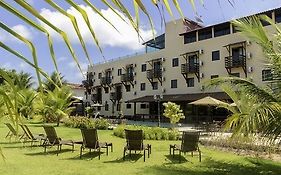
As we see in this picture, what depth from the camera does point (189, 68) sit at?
3650 centimetres

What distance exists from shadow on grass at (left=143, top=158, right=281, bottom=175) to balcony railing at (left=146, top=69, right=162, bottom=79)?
30371 millimetres

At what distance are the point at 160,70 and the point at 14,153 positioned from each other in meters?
30.2

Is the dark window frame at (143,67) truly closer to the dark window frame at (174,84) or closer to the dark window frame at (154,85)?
the dark window frame at (154,85)

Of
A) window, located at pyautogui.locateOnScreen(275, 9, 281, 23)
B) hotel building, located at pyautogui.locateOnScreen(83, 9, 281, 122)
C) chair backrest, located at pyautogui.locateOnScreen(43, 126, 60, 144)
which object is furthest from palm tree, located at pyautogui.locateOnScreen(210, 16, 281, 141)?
window, located at pyautogui.locateOnScreen(275, 9, 281, 23)

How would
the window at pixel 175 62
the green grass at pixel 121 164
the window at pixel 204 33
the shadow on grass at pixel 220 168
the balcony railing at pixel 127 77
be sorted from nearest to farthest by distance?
1. the green grass at pixel 121 164
2. the shadow on grass at pixel 220 168
3. the window at pixel 204 33
4. the window at pixel 175 62
5. the balcony railing at pixel 127 77

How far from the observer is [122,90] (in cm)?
4816

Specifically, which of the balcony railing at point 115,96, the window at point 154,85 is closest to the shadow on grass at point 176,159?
the window at point 154,85

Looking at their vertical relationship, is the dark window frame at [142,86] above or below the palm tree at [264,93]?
above

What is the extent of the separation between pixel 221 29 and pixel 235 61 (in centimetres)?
424

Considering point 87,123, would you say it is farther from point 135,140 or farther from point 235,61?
point 135,140

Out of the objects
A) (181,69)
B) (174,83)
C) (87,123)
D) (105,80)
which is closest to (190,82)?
(181,69)

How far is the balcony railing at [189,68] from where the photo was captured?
3584 centimetres

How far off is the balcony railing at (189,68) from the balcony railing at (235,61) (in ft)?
12.6

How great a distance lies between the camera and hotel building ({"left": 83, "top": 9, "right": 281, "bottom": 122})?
31.6 metres
